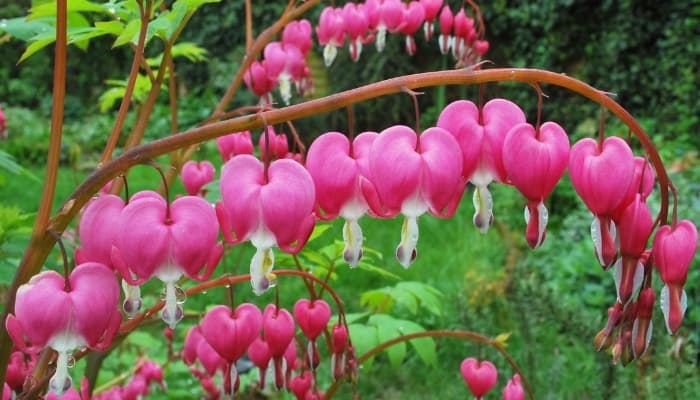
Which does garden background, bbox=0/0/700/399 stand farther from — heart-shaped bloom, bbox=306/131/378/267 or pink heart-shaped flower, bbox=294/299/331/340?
heart-shaped bloom, bbox=306/131/378/267

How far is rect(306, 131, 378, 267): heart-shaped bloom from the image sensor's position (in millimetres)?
873

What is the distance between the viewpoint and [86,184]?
0.84 m

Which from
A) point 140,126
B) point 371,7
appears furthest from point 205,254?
point 371,7

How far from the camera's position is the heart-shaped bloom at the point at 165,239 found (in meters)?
0.80

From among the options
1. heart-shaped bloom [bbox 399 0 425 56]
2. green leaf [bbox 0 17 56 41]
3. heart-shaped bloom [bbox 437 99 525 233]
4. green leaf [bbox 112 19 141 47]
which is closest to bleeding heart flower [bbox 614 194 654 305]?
heart-shaped bloom [bbox 437 99 525 233]

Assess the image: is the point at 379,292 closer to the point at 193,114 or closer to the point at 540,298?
the point at 540,298

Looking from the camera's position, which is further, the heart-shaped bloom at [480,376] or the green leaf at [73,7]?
the heart-shaped bloom at [480,376]

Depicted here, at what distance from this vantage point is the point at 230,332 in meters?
1.12

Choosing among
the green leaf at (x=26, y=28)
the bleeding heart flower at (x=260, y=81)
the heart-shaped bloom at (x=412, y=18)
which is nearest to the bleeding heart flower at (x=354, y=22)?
the heart-shaped bloom at (x=412, y=18)

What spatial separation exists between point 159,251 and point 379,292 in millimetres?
1301

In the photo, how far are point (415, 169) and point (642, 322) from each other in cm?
31

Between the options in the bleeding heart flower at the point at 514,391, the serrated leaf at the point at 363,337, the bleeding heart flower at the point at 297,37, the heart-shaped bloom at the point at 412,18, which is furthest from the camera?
the heart-shaped bloom at the point at 412,18

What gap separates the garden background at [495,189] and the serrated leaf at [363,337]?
0.13 meters

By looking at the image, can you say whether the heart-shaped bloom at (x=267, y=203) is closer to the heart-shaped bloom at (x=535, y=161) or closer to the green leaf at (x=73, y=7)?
the heart-shaped bloom at (x=535, y=161)
